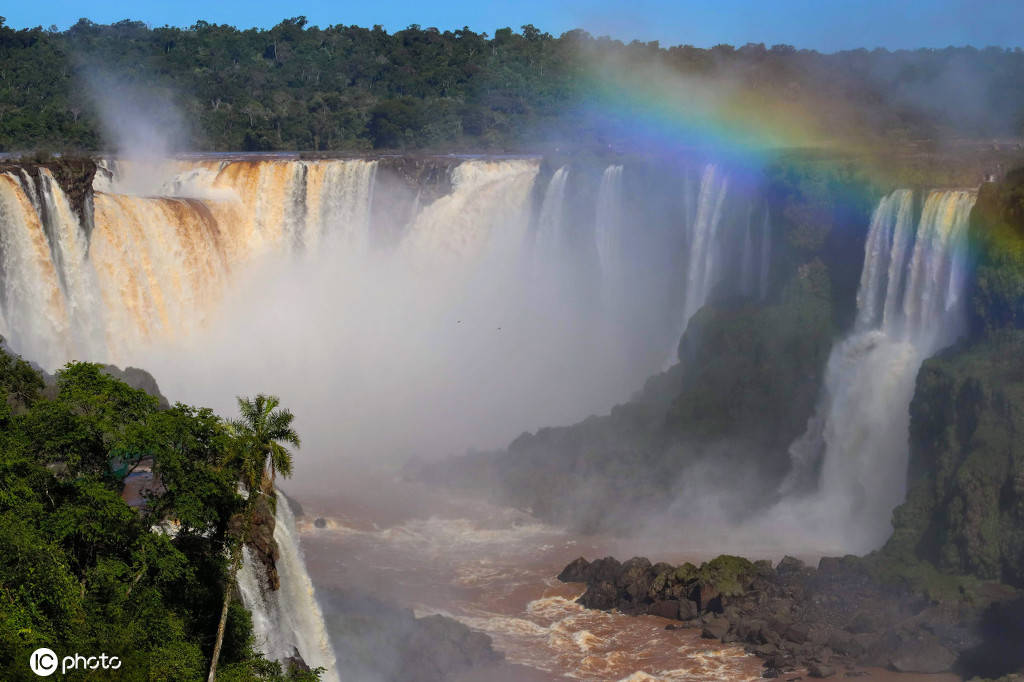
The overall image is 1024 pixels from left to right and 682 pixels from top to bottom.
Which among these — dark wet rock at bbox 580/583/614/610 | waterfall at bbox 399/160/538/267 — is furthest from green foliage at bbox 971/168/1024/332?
waterfall at bbox 399/160/538/267

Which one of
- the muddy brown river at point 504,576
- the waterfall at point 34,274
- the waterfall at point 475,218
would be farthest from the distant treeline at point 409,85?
the muddy brown river at point 504,576

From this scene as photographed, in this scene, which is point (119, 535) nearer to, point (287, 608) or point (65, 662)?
point (65, 662)

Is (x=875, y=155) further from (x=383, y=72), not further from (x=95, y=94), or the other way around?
(x=383, y=72)

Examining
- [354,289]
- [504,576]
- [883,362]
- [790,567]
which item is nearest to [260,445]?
[504,576]

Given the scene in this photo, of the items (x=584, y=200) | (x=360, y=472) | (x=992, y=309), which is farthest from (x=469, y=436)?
(x=992, y=309)

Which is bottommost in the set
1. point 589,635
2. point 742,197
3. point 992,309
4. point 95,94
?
point 589,635

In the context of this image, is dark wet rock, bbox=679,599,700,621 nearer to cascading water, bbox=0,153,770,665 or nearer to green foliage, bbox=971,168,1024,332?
green foliage, bbox=971,168,1024,332
